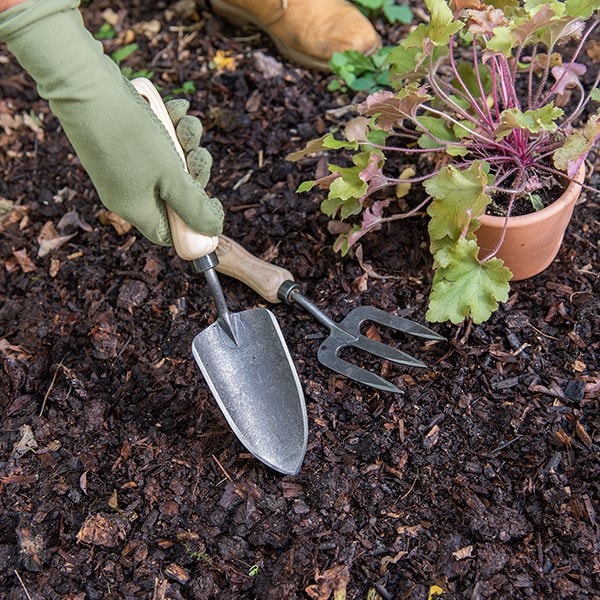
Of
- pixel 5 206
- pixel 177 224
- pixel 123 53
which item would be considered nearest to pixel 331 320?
pixel 177 224

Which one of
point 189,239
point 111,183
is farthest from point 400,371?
point 111,183

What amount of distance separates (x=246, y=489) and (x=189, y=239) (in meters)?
0.59

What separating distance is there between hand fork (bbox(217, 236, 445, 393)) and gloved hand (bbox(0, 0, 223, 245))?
0.36 metres

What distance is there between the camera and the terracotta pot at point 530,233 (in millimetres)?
1834

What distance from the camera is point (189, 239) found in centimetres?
167

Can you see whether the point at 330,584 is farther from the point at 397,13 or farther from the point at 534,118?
the point at 397,13

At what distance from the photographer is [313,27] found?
104 inches

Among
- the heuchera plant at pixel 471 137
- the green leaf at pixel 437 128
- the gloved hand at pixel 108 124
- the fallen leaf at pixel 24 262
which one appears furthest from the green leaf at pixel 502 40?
the fallen leaf at pixel 24 262

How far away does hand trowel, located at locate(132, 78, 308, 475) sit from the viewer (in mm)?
1737

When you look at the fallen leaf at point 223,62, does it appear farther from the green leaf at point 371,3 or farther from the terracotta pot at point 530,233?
the terracotta pot at point 530,233

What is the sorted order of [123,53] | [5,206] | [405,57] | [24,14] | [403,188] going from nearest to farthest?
[24,14]
[405,57]
[403,188]
[5,206]
[123,53]

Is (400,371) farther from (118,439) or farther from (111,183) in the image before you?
(111,183)

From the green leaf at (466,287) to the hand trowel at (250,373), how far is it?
390mm

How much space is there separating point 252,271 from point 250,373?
313 millimetres
